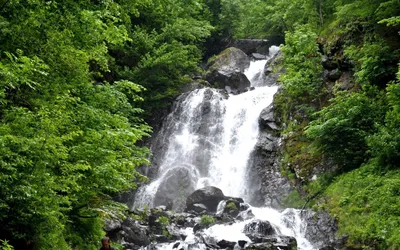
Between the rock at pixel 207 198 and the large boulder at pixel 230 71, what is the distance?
32.4 feet

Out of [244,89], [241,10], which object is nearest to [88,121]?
[244,89]

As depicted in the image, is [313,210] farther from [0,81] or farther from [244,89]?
[244,89]

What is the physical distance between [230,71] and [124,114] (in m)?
15.6

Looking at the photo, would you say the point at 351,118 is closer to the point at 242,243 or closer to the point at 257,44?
the point at 242,243

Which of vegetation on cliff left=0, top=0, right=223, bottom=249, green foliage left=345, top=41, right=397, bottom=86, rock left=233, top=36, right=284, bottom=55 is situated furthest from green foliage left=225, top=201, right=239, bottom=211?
rock left=233, top=36, right=284, bottom=55

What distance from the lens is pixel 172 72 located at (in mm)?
24266

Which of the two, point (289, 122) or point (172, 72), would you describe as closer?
point (289, 122)

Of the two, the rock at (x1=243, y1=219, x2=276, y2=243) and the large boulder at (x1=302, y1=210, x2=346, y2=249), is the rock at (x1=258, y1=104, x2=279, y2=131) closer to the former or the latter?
the large boulder at (x1=302, y1=210, x2=346, y2=249)

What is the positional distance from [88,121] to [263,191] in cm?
1169

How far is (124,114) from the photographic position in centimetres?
1213

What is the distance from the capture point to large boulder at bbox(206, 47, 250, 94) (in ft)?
85.0

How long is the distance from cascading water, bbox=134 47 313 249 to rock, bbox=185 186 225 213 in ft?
5.36

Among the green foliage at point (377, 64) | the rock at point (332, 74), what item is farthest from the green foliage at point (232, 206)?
the rock at point (332, 74)

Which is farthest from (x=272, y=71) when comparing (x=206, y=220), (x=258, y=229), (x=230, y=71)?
(x=258, y=229)
